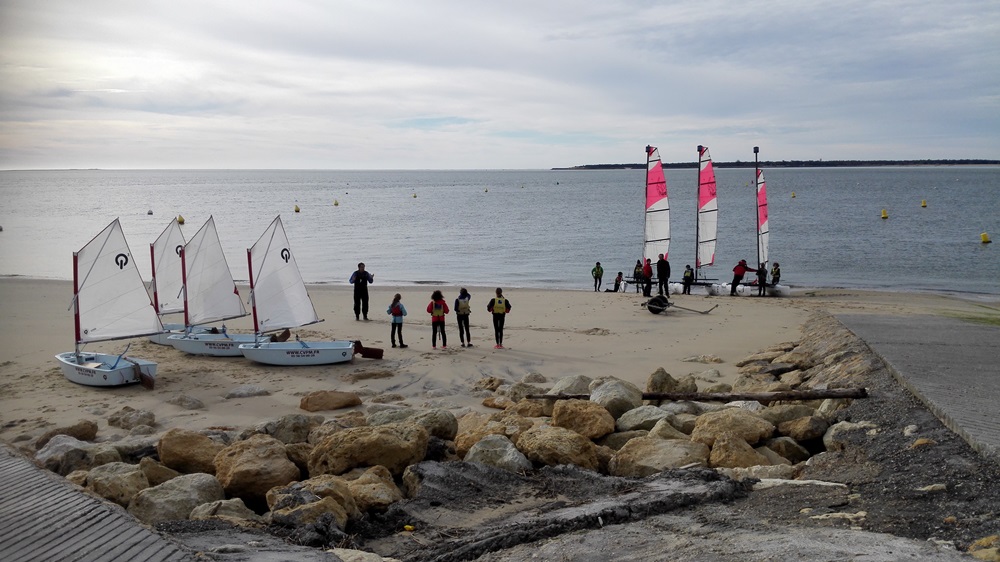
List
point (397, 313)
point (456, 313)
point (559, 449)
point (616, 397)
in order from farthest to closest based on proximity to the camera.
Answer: point (456, 313) → point (397, 313) → point (616, 397) → point (559, 449)

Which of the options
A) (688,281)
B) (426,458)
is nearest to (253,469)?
(426,458)

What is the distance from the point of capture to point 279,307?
16.2 metres

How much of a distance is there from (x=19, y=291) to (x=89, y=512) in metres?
25.5

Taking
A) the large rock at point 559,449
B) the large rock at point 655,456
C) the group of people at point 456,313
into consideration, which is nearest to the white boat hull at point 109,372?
the group of people at point 456,313

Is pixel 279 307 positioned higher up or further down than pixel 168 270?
further down

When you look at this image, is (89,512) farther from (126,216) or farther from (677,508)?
(126,216)

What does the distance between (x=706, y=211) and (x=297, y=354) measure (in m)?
19.1

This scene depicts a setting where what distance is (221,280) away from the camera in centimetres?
1698

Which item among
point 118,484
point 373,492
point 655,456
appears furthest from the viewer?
point 655,456

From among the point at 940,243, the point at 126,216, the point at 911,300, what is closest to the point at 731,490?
the point at 911,300

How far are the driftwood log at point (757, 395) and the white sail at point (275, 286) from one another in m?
7.06

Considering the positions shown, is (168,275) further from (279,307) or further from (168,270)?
(279,307)

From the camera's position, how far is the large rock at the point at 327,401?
11688 millimetres

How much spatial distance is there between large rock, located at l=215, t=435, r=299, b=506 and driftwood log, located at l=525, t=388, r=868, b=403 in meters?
4.00
